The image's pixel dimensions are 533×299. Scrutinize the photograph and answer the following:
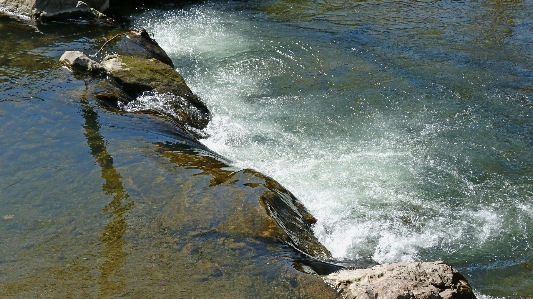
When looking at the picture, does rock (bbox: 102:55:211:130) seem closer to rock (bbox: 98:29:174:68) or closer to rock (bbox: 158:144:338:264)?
rock (bbox: 98:29:174:68)

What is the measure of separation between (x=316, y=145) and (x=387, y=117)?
5.04 feet

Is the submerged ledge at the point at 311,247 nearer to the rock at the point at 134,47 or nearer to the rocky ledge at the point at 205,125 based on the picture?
the rocky ledge at the point at 205,125

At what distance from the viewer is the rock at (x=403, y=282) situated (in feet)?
13.5

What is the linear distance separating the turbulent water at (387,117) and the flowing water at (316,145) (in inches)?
1.1

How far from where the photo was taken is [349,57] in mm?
11172

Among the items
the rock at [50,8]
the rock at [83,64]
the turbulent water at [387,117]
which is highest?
the rock at [50,8]

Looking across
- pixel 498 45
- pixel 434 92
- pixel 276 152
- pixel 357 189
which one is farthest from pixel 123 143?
pixel 498 45

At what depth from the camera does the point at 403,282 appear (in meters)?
4.16

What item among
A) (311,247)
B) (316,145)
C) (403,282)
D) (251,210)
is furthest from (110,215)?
(316,145)

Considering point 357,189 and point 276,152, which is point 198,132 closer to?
point 276,152

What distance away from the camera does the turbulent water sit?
5.93 meters

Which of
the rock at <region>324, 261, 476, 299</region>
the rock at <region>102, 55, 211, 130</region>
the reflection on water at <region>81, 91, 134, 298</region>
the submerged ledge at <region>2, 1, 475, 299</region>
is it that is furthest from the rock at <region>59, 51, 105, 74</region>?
the rock at <region>324, 261, 476, 299</region>

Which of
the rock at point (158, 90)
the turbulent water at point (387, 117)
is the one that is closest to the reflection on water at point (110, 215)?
the rock at point (158, 90)

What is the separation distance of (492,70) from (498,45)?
5.33 ft
